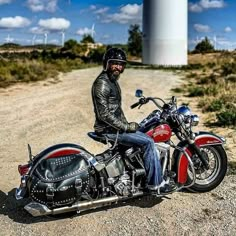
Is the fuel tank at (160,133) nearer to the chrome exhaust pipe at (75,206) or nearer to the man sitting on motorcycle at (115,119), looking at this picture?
the man sitting on motorcycle at (115,119)

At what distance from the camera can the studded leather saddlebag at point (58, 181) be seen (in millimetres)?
4773

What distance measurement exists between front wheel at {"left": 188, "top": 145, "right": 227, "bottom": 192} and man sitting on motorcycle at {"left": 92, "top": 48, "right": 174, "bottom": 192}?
2.81 feet

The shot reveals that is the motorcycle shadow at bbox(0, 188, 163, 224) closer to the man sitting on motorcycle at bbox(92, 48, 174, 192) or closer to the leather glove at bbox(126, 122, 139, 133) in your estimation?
the man sitting on motorcycle at bbox(92, 48, 174, 192)

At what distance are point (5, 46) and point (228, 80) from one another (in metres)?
35.0

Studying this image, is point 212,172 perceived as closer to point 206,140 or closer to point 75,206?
point 206,140

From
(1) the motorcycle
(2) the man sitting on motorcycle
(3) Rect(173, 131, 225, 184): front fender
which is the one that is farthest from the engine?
(3) Rect(173, 131, 225, 184): front fender

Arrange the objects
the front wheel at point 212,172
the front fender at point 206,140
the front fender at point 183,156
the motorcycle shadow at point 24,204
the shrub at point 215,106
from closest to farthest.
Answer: the motorcycle shadow at point 24,204 < the front fender at point 183,156 < the front fender at point 206,140 < the front wheel at point 212,172 < the shrub at point 215,106

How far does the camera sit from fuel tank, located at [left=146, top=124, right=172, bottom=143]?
531 cm

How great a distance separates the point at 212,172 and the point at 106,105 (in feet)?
5.93

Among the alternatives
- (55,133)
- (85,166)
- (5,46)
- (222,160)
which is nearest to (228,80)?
(55,133)

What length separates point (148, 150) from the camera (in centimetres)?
509

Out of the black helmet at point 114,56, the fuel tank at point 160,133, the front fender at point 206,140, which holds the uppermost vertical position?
the black helmet at point 114,56

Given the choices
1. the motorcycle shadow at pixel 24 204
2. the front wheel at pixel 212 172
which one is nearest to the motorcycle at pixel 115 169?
the front wheel at pixel 212 172

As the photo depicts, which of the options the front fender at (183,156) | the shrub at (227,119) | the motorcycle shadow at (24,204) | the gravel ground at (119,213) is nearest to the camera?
the gravel ground at (119,213)
